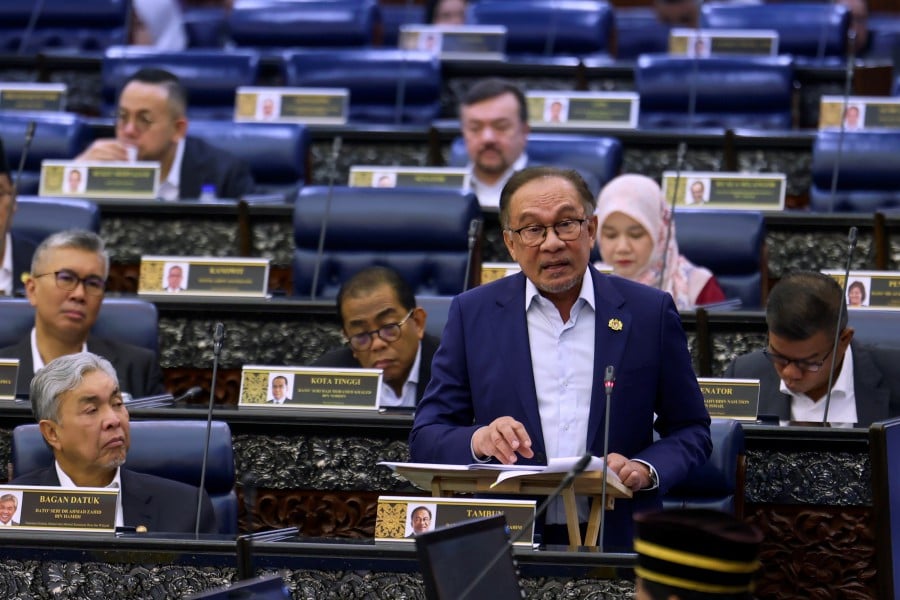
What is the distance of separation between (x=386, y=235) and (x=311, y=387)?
1.28 metres

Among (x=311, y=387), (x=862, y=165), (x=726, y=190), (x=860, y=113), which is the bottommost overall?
(x=311, y=387)

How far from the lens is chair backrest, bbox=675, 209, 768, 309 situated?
559cm

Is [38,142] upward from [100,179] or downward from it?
upward

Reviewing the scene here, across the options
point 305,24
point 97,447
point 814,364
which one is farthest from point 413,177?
point 305,24

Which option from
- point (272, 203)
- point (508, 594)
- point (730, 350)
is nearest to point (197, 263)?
point (272, 203)

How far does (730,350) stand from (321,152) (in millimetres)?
2676

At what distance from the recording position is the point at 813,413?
430 centimetres

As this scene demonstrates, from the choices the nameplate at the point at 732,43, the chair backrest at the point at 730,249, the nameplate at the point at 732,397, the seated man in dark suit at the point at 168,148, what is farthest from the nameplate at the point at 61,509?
the nameplate at the point at 732,43

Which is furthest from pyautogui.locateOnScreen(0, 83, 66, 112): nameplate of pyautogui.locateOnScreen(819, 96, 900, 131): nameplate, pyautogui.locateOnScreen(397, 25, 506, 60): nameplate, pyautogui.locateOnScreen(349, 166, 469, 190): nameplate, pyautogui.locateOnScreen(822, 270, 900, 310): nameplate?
pyautogui.locateOnScreen(822, 270, 900, 310): nameplate

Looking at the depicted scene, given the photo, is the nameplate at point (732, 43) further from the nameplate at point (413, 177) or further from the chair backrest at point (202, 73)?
the nameplate at point (413, 177)

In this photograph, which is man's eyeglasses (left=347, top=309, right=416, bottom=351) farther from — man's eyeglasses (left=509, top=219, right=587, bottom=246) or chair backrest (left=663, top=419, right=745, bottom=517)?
man's eyeglasses (left=509, top=219, right=587, bottom=246)

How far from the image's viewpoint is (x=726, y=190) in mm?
6059

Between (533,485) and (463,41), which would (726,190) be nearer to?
(463,41)

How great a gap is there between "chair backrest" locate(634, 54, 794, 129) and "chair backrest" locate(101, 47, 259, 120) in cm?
182
